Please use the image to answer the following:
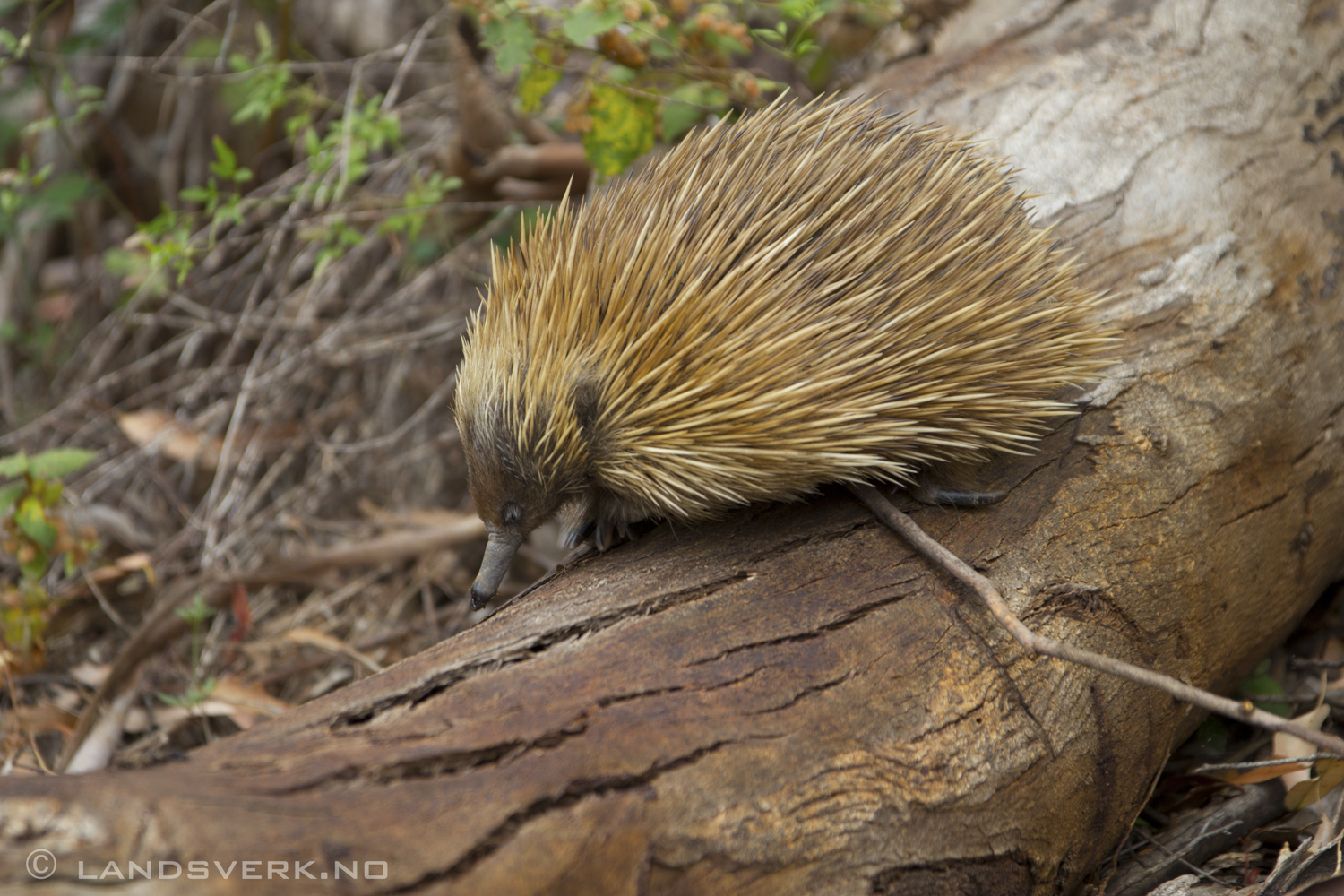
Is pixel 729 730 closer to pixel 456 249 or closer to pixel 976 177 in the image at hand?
pixel 976 177

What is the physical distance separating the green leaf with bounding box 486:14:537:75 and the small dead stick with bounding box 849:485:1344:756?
4.31ft

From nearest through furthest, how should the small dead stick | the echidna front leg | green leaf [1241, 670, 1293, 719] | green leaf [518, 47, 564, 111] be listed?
the small dead stick, the echidna front leg, green leaf [1241, 670, 1293, 719], green leaf [518, 47, 564, 111]

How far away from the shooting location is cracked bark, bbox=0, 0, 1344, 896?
124 cm

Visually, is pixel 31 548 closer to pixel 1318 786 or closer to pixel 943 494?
pixel 943 494

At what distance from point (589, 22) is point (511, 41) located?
24cm

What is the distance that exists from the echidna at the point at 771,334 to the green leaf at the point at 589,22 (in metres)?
0.55

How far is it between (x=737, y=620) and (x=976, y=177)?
0.93 m

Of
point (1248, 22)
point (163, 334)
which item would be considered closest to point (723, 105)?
point (1248, 22)

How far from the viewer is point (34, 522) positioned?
248 cm

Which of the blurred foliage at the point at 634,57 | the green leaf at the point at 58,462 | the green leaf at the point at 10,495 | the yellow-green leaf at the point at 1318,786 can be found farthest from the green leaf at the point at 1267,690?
the green leaf at the point at 10,495

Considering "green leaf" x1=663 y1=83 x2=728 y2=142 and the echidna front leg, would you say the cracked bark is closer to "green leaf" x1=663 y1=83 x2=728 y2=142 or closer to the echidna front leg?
the echidna front leg

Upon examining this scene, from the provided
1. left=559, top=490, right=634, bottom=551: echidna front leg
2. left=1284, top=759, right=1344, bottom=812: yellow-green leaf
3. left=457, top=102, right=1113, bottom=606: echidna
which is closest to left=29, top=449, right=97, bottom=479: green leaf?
left=457, top=102, right=1113, bottom=606: echidna

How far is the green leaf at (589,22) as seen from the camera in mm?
2297

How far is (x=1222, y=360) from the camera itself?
2.11 meters
